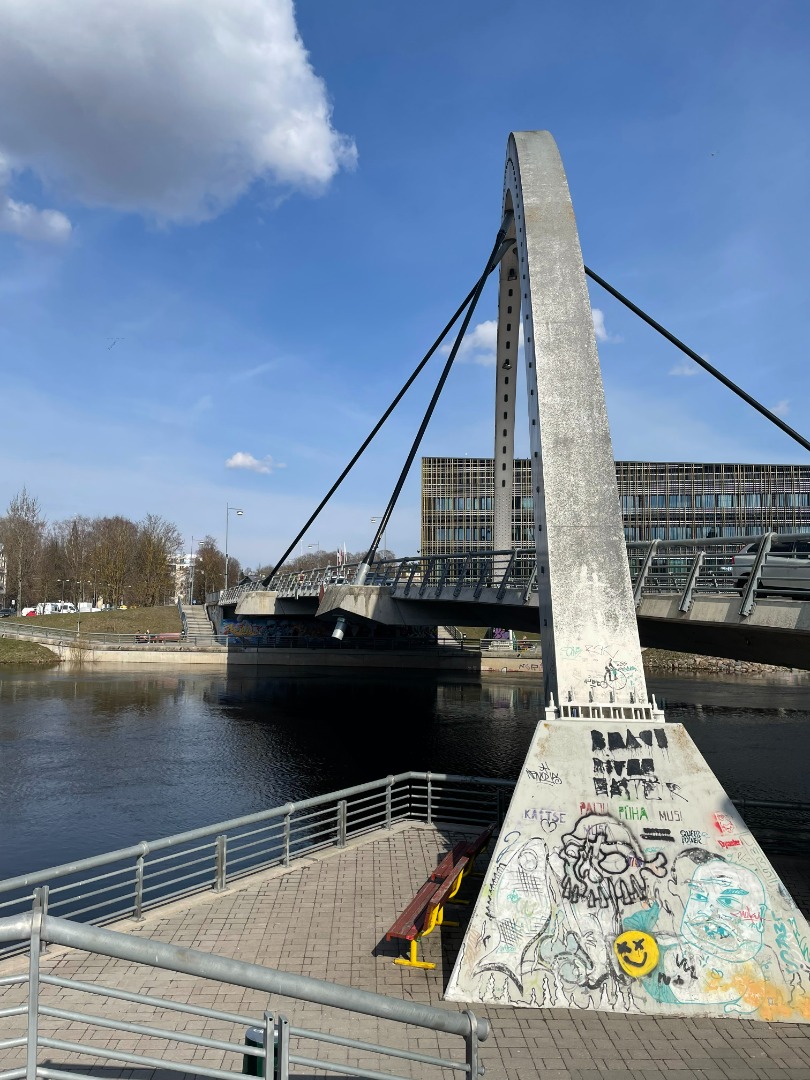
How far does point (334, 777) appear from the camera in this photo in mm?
27109

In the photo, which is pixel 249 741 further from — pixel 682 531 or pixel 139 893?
pixel 682 531

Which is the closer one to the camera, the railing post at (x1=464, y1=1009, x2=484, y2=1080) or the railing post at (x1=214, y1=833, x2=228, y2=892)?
the railing post at (x1=464, y1=1009, x2=484, y2=1080)

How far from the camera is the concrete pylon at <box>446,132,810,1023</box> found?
8.27m

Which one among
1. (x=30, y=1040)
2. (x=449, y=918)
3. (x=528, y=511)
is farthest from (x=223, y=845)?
(x=528, y=511)

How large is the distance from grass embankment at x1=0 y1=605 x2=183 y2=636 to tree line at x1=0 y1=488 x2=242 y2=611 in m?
17.6

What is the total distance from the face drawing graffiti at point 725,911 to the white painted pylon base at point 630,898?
0.01 m

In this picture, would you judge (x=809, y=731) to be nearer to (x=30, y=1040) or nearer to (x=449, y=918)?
(x=449, y=918)

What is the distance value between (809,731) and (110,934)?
3858 cm

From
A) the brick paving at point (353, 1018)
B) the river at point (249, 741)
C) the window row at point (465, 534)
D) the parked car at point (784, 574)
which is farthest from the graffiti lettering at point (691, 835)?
the window row at point (465, 534)

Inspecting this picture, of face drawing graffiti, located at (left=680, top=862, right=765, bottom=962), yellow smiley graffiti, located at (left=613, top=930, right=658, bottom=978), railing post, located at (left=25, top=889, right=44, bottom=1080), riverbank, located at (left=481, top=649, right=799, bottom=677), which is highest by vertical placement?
railing post, located at (left=25, top=889, right=44, bottom=1080)

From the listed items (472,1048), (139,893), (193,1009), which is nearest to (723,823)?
(472,1048)

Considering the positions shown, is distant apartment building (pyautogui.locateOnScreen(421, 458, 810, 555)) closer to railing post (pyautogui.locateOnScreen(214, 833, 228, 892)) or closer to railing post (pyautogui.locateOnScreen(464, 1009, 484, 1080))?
railing post (pyautogui.locateOnScreen(214, 833, 228, 892))

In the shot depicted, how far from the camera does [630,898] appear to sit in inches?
344

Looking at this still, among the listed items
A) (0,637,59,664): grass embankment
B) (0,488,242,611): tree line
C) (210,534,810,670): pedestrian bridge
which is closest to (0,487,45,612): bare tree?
(0,488,242,611): tree line
